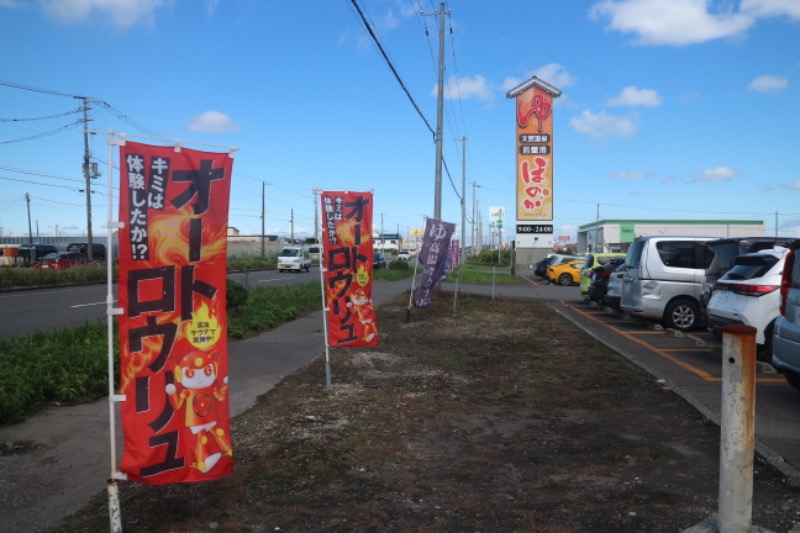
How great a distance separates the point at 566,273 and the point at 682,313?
64.5 feet

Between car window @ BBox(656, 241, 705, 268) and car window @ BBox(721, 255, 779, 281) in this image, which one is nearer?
car window @ BBox(721, 255, 779, 281)

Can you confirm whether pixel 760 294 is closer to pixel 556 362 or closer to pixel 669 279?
pixel 556 362

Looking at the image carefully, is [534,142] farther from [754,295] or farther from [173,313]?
[173,313]

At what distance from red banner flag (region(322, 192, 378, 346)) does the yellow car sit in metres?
25.5

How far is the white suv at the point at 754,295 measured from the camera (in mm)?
8445

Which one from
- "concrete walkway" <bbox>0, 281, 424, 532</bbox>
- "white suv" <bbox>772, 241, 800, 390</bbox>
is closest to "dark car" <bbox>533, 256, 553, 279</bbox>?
"white suv" <bbox>772, 241, 800, 390</bbox>

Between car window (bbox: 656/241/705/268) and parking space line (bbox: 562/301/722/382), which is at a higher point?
car window (bbox: 656/241/705/268)

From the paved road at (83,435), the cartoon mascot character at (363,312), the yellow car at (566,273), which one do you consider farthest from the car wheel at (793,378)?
the yellow car at (566,273)

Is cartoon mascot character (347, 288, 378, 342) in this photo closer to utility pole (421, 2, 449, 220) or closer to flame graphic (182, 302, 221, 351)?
flame graphic (182, 302, 221, 351)

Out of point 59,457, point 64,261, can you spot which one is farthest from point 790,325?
point 64,261

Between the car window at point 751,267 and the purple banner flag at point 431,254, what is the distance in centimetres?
640

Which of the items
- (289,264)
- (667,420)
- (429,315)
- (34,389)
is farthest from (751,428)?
(289,264)

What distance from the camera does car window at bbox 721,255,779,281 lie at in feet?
28.4

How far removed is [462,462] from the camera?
5.07 m
